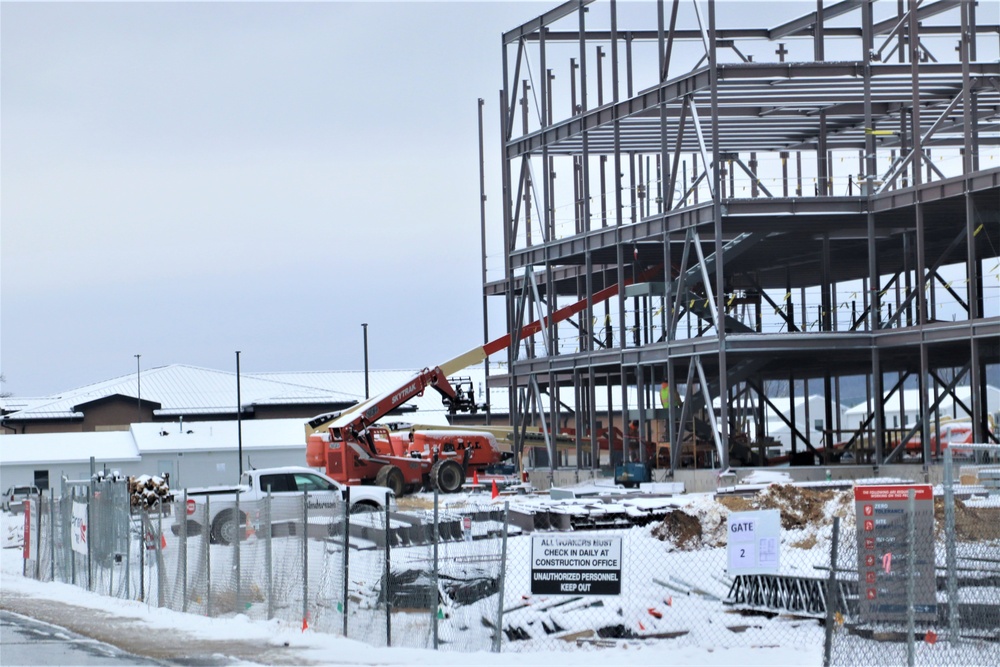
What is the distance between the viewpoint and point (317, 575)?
2188 centimetres

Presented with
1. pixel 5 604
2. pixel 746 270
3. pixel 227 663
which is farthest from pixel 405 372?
pixel 227 663

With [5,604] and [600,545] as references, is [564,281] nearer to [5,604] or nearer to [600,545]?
[5,604]

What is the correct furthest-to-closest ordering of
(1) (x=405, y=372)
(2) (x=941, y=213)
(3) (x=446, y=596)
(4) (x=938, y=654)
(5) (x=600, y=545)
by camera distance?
(1) (x=405, y=372) → (2) (x=941, y=213) → (3) (x=446, y=596) → (5) (x=600, y=545) → (4) (x=938, y=654)

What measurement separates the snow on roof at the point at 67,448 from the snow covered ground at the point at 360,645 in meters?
56.3

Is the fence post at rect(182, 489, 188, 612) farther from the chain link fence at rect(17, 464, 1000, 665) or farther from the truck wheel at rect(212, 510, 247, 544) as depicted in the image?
the truck wheel at rect(212, 510, 247, 544)

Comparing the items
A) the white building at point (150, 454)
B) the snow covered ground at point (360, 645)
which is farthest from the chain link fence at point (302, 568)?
the white building at point (150, 454)

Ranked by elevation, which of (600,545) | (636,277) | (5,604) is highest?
(636,277)

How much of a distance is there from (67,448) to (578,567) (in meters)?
67.9

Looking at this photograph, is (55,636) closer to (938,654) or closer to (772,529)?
(772,529)

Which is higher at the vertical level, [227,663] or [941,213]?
[941,213]

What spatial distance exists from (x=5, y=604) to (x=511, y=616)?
31.9 ft

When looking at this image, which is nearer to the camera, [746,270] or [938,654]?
[938,654]

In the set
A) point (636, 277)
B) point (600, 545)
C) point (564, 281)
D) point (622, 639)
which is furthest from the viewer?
point (564, 281)

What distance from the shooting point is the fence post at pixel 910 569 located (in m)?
13.0
